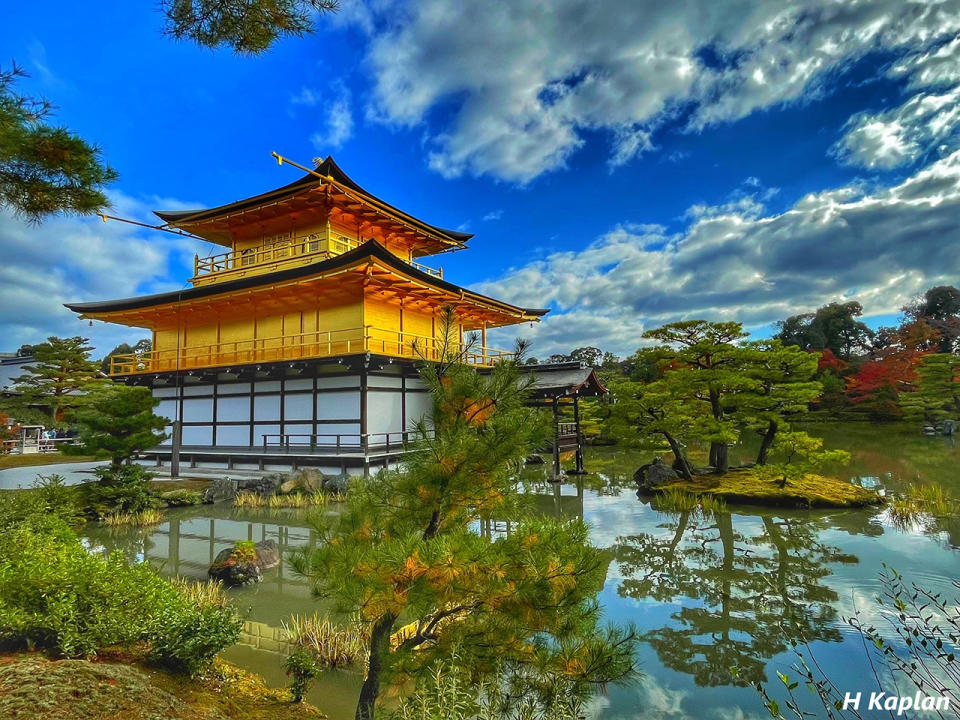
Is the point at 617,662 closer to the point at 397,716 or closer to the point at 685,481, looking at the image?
the point at 397,716

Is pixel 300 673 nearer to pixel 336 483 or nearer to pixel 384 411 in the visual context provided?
pixel 336 483

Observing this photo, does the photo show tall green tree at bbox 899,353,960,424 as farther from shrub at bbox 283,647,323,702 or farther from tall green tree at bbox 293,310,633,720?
shrub at bbox 283,647,323,702

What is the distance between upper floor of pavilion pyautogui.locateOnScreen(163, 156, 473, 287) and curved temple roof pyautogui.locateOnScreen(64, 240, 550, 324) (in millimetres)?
1694

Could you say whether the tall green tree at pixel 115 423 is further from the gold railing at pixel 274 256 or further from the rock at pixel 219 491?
the gold railing at pixel 274 256

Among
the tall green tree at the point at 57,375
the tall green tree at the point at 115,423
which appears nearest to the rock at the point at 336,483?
the tall green tree at the point at 115,423

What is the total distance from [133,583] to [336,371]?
453 inches

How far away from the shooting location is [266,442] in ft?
53.0

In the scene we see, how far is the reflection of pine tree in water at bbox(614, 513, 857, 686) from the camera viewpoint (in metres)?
5.03

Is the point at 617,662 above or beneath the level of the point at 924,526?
above

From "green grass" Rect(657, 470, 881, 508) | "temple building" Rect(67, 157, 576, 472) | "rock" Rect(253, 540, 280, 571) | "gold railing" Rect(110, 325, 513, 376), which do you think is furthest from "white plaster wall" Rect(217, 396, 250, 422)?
"green grass" Rect(657, 470, 881, 508)

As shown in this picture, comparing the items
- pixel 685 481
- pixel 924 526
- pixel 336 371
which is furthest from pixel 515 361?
pixel 336 371

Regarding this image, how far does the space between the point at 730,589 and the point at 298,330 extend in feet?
48.5

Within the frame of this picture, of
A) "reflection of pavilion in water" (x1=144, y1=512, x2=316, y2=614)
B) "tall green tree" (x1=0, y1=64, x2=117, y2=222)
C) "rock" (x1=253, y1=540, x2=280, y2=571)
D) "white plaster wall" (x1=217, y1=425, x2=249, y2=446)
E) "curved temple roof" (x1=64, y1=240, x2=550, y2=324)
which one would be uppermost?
"curved temple roof" (x1=64, y1=240, x2=550, y2=324)

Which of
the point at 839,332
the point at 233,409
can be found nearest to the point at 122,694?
the point at 233,409
